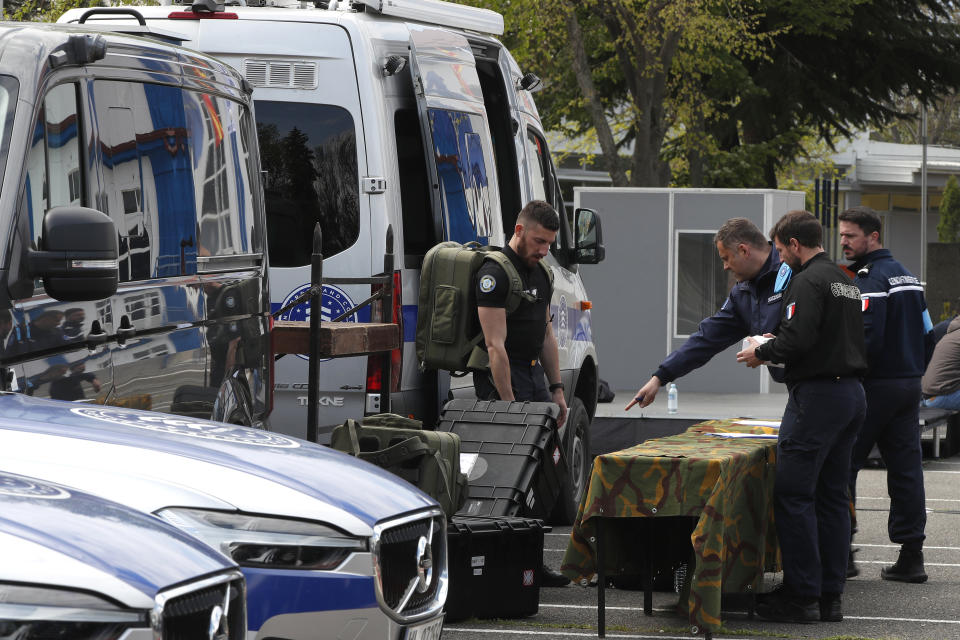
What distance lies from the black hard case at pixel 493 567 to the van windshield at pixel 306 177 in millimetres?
1772

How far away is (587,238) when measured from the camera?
32.9ft

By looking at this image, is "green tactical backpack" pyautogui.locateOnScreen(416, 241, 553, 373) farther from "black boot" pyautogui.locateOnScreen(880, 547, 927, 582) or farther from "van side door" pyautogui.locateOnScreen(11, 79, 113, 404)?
"van side door" pyautogui.locateOnScreen(11, 79, 113, 404)

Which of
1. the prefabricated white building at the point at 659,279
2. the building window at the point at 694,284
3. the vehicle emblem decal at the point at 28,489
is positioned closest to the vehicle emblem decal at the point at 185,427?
the vehicle emblem decal at the point at 28,489

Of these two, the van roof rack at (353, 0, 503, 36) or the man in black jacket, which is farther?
the van roof rack at (353, 0, 503, 36)

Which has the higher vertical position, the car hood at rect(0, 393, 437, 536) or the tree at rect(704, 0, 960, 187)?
the tree at rect(704, 0, 960, 187)

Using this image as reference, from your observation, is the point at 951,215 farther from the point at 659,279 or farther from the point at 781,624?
the point at 781,624

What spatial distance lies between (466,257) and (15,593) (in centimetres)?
533

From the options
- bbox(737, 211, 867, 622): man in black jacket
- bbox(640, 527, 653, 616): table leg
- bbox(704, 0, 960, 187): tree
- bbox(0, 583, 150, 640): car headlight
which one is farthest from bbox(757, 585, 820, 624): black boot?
bbox(704, 0, 960, 187): tree

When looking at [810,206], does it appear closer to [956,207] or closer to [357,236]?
[956,207]

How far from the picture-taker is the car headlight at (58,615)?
2.39 metres

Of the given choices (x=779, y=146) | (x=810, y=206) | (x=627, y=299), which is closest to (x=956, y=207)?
(x=810, y=206)

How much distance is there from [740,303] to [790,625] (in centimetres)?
166

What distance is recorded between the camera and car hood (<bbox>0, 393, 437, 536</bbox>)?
3.21 metres

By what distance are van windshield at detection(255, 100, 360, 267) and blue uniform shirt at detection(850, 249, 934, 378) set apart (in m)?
2.70
